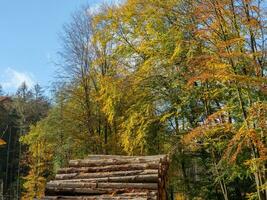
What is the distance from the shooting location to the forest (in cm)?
945

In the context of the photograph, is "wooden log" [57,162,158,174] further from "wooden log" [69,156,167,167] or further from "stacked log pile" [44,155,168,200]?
"wooden log" [69,156,167,167]

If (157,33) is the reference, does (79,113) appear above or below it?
below

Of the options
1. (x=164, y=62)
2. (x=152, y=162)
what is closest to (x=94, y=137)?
(x=164, y=62)

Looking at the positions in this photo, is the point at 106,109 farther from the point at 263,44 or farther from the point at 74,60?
the point at 263,44

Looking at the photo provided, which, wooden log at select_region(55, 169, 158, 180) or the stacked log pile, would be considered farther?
wooden log at select_region(55, 169, 158, 180)

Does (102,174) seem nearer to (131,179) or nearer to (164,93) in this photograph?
(131,179)

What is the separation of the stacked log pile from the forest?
4.92 ft

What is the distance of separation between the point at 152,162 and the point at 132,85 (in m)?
7.80

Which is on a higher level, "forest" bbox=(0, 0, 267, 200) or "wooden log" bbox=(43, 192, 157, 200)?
"forest" bbox=(0, 0, 267, 200)

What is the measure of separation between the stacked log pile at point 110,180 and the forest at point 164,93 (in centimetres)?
150

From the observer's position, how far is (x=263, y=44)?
9.34 metres

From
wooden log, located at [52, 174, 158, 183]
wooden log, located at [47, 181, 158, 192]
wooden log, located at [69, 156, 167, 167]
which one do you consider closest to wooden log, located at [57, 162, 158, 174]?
wooden log, located at [69, 156, 167, 167]

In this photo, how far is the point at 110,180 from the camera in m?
8.59

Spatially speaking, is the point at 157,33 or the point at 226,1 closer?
the point at 226,1
